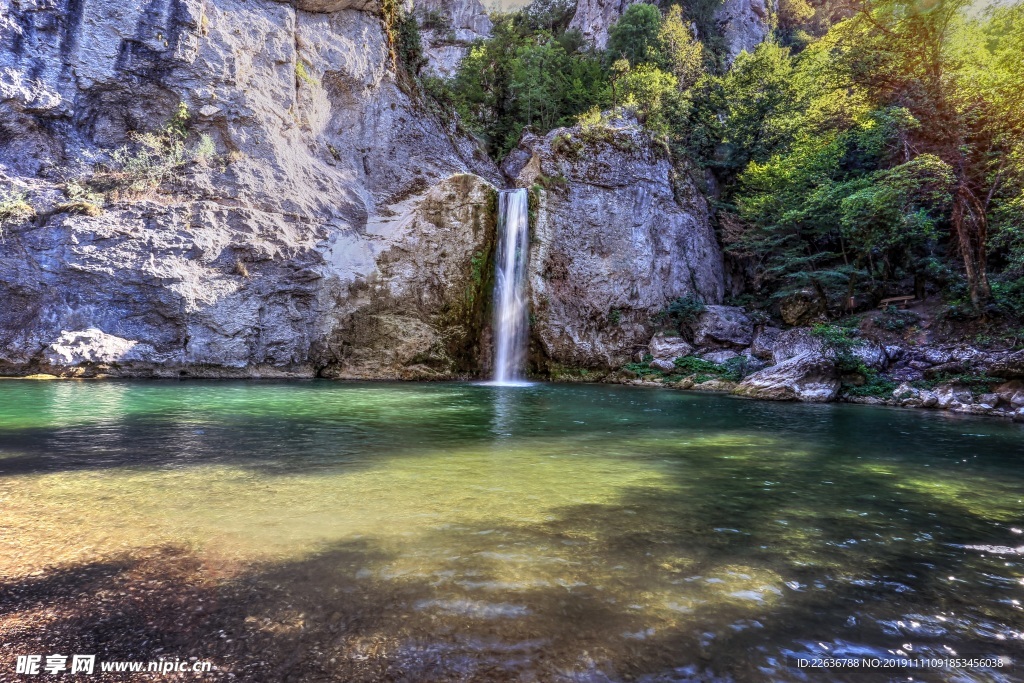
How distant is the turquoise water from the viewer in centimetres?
216

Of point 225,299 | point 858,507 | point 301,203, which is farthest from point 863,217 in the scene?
point 225,299

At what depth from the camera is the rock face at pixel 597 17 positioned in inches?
1575

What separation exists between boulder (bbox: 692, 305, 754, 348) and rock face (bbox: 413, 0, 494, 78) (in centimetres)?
3151

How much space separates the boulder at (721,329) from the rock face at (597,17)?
28936mm

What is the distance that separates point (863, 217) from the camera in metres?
17.4

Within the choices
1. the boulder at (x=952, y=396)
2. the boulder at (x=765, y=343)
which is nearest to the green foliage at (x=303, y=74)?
the boulder at (x=765, y=343)

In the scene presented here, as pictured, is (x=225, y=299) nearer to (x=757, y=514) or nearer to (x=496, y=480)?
(x=496, y=480)

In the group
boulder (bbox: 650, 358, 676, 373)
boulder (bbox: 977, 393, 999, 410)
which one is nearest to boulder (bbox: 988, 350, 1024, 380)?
boulder (bbox: 977, 393, 999, 410)

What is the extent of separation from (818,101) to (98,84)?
28.4 m

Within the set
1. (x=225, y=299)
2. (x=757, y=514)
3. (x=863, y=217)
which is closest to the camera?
(x=757, y=514)

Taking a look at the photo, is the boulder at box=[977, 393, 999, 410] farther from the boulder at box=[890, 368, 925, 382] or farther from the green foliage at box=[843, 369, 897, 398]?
the boulder at box=[890, 368, 925, 382]

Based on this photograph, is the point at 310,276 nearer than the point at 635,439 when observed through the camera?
No

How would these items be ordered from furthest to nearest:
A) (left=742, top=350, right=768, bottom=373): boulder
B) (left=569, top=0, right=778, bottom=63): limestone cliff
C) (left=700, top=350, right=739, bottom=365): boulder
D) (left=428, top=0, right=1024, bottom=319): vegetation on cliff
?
(left=569, top=0, right=778, bottom=63): limestone cliff < (left=700, top=350, right=739, bottom=365): boulder < (left=742, top=350, right=768, bottom=373): boulder < (left=428, top=0, right=1024, bottom=319): vegetation on cliff

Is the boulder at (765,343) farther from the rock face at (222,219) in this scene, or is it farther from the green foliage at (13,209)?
the green foliage at (13,209)
